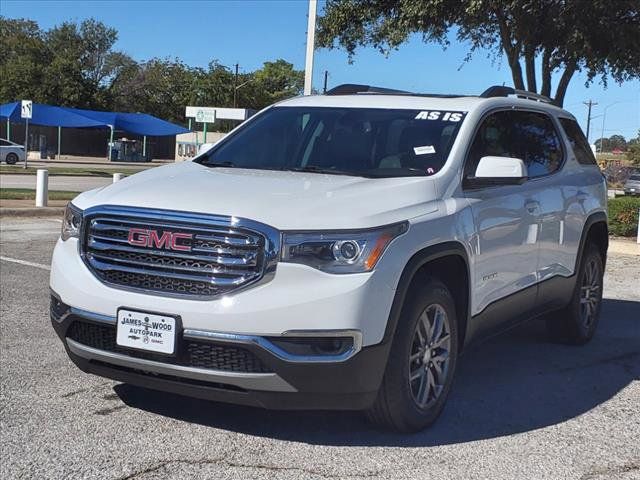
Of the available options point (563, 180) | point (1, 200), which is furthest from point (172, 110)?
point (563, 180)

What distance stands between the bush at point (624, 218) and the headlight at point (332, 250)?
490 inches

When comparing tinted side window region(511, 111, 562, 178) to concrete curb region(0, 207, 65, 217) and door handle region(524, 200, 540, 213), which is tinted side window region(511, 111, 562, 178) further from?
concrete curb region(0, 207, 65, 217)

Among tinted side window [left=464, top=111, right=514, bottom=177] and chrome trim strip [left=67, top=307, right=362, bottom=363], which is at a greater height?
tinted side window [left=464, top=111, right=514, bottom=177]

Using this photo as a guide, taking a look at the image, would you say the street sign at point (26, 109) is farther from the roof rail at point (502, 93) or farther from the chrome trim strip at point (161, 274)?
the chrome trim strip at point (161, 274)

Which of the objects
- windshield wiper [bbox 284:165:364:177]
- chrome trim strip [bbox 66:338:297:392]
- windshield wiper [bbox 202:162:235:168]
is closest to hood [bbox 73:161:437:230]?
windshield wiper [bbox 284:165:364:177]

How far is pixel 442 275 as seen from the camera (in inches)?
177

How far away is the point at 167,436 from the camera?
4.09m

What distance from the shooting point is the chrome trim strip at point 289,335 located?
362 centimetres

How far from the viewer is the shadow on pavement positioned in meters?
4.28

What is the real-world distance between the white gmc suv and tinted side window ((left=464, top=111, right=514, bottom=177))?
2 centimetres

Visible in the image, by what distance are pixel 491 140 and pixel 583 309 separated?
2.17 meters

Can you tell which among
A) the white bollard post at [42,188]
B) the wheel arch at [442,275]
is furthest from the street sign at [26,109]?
the wheel arch at [442,275]

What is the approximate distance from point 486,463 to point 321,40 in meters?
14.4

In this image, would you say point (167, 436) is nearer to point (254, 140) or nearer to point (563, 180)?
point (254, 140)
